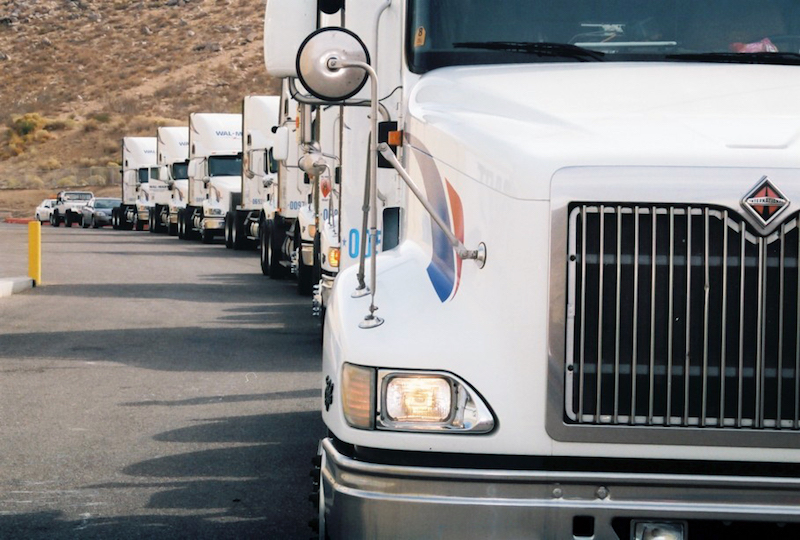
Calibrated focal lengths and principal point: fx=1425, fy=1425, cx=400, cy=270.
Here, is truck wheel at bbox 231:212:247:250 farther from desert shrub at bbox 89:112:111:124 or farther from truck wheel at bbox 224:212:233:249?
desert shrub at bbox 89:112:111:124

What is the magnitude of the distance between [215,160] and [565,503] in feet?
107

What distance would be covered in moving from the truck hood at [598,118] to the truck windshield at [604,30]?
0.14 meters

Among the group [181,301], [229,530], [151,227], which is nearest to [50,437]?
[229,530]

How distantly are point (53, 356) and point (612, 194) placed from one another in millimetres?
9595

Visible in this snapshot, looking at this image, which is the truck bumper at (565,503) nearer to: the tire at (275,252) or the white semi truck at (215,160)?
the tire at (275,252)

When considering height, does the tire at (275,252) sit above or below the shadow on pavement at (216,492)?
above

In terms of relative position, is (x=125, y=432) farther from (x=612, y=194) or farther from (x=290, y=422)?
(x=612, y=194)

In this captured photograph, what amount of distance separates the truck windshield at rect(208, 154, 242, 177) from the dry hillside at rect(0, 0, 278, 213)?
42871 mm

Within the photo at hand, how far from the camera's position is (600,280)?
4016 mm

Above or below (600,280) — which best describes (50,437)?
below

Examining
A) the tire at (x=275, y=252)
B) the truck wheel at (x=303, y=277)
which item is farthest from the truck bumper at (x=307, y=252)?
the tire at (x=275, y=252)

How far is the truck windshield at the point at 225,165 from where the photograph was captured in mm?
35531

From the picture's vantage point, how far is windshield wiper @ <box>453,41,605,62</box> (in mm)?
5531

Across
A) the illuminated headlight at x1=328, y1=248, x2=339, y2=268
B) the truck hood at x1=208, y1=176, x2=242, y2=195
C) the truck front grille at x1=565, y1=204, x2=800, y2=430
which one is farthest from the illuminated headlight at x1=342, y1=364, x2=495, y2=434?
the truck hood at x1=208, y1=176, x2=242, y2=195
